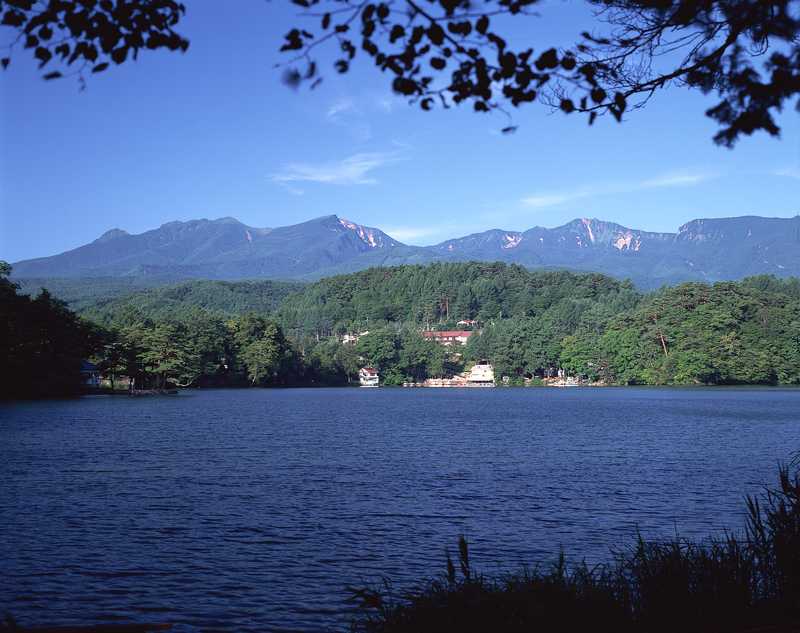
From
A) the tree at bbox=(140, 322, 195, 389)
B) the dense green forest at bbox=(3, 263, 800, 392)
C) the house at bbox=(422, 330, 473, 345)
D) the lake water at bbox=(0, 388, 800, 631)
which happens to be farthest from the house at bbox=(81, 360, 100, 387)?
the house at bbox=(422, 330, 473, 345)

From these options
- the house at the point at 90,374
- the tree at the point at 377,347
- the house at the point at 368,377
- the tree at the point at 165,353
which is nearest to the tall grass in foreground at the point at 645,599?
the house at the point at 90,374

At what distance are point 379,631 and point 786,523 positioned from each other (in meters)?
4.93

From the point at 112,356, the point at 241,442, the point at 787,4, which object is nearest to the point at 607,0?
the point at 787,4

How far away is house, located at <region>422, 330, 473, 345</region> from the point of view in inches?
6324

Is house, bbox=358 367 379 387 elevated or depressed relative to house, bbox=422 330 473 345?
depressed

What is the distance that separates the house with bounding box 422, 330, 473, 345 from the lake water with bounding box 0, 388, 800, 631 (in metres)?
115

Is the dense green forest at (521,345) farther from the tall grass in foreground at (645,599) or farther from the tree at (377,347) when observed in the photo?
the tall grass in foreground at (645,599)

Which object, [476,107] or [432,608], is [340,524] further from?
[476,107]

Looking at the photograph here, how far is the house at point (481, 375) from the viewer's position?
148 m

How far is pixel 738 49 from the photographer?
22.9ft

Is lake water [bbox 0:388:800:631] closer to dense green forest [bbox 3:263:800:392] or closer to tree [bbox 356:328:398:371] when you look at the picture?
dense green forest [bbox 3:263:800:392]

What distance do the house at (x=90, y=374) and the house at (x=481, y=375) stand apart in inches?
2739

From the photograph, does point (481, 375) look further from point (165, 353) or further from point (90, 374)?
point (90, 374)

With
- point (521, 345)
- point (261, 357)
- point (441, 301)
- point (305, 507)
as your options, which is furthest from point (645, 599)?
point (441, 301)
